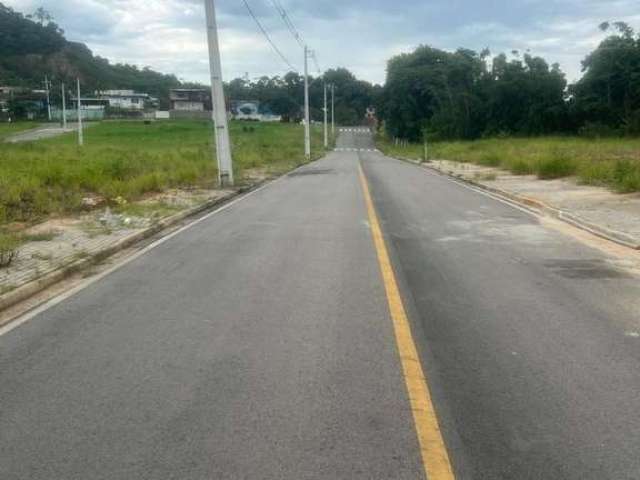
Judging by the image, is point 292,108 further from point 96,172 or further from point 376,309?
point 376,309

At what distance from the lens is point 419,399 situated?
16.3ft

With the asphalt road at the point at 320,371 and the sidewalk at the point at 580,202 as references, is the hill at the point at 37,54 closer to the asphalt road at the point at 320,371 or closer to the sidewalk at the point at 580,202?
the sidewalk at the point at 580,202

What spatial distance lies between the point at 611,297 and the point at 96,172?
56.4ft

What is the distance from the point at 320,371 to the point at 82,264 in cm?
570

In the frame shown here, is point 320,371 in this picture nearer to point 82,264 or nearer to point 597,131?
point 82,264

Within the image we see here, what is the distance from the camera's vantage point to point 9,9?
12612cm

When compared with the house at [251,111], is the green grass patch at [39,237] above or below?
below

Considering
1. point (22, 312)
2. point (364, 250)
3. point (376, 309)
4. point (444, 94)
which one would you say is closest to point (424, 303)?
point (376, 309)

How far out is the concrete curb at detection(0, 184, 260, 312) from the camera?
8148 mm

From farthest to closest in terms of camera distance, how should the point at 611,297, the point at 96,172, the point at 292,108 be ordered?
the point at 292,108 → the point at 96,172 → the point at 611,297

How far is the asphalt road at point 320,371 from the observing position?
413 centimetres

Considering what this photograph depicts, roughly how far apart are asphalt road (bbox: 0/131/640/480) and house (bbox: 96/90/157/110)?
140288 millimetres

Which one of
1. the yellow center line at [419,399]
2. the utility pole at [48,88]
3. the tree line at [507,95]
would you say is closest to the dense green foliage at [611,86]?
the tree line at [507,95]

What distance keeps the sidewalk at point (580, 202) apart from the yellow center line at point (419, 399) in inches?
238
